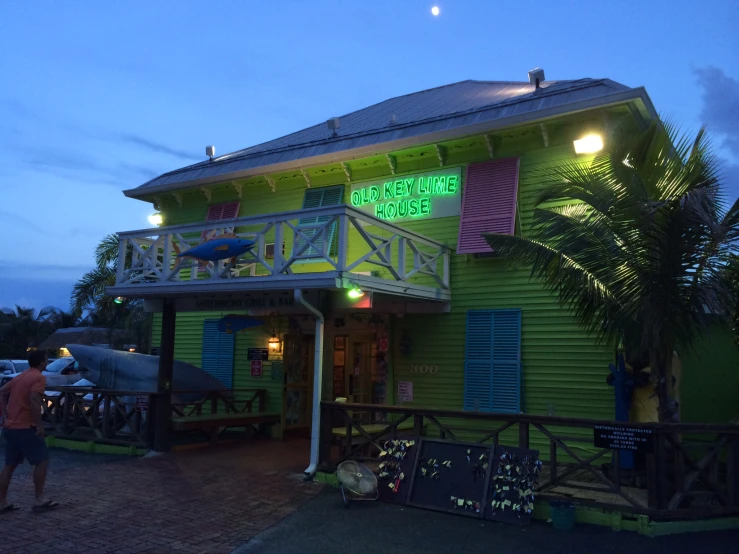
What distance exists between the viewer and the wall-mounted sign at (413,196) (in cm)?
1105

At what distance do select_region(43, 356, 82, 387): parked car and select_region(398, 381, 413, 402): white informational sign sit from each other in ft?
59.3

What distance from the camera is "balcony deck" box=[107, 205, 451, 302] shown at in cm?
851

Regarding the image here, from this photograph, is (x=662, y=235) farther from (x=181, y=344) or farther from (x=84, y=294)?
(x=84, y=294)

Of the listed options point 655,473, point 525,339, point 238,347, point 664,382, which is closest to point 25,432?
point 238,347

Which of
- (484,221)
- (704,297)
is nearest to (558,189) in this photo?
(704,297)

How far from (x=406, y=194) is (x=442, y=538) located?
676 cm

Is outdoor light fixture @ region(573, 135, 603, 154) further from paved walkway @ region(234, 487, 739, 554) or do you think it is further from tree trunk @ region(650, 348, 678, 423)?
paved walkway @ region(234, 487, 739, 554)

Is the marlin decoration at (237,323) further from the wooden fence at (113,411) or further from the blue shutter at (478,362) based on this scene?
the blue shutter at (478,362)

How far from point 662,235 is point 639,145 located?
1.06 metres

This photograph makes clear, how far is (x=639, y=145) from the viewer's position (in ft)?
22.7

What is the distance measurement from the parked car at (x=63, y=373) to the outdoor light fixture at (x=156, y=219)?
12.6 metres

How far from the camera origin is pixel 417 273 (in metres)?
10.3

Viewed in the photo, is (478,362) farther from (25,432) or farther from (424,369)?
→ (25,432)

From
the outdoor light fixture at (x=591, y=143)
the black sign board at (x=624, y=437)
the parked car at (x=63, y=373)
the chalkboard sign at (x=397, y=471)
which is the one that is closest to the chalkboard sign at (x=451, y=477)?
the chalkboard sign at (x=397, y=471)
